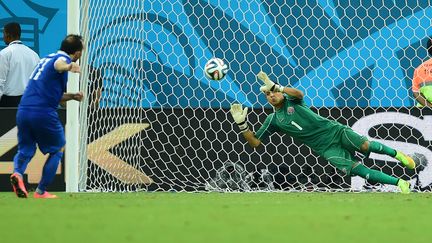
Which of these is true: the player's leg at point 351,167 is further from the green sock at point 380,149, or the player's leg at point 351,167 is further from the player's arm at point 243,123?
the player's arm at point 243,123

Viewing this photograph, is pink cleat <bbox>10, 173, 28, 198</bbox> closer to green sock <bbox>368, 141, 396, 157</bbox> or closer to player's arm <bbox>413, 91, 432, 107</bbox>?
green sock <bbox>368, 141, 396, 157</bbox>

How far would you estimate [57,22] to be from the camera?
43.5ft

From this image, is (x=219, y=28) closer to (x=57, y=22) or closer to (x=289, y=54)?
(x=289, y=54)

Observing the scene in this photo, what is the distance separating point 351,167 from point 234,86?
107 inches

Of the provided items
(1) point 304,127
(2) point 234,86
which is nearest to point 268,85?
(1) point 304,127

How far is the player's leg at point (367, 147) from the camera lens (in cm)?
1012

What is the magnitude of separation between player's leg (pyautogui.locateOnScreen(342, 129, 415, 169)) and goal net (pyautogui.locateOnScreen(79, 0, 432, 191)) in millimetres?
286

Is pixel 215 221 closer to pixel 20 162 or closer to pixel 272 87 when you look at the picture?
pixel 20 162

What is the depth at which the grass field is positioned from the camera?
4957mm

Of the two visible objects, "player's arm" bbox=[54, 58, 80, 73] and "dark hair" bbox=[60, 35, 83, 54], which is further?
"dark hair" bbox=[60, 35, 83, 54]

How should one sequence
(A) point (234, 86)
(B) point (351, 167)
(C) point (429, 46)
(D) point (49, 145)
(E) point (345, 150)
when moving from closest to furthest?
1. (D) point (49, 145)
2. (B) point (351, 167)
3. (E) point (345, 150)
4. (C) point (429, 46)
5. (A) point (234, 86)

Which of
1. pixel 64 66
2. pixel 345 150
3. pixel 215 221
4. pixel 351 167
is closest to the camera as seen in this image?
pixel 215 221

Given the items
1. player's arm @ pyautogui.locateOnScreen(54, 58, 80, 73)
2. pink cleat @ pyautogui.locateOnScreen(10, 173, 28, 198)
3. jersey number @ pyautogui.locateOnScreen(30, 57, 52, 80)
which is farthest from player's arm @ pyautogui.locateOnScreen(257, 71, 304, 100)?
pink cleat @ pyautogui.locateOnScreen(10, 173, 28, 198)

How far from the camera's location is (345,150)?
10438 millimetres
